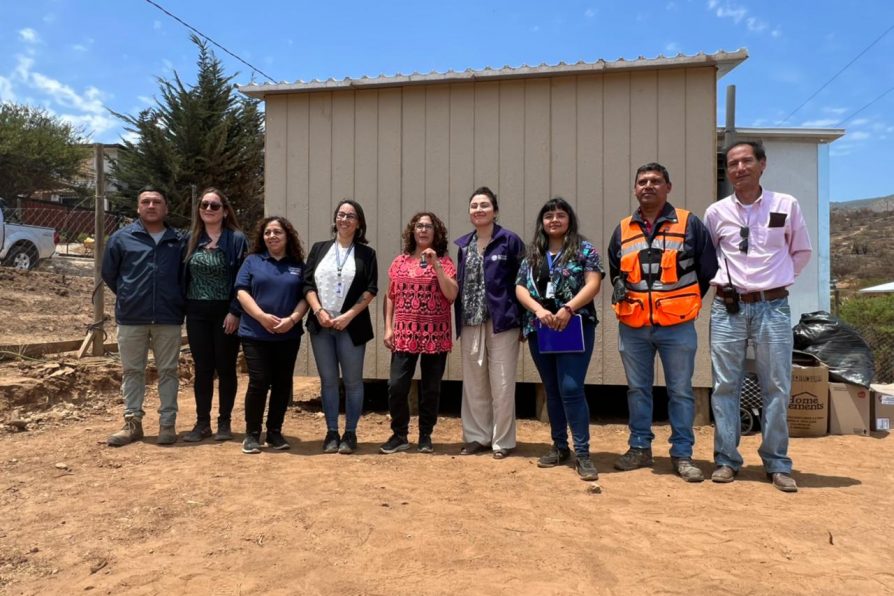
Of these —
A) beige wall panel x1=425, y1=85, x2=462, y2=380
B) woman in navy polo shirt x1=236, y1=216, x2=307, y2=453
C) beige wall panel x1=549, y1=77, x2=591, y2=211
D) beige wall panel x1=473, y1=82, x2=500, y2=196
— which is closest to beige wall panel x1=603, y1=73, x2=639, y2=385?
beige wall panel x1=549, y1=77, x2=591, y2=211

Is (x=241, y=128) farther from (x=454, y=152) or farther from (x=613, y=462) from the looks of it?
(x=613, y=462)

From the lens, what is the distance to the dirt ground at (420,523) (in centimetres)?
222

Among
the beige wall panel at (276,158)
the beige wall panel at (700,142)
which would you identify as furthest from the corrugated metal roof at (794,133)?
the beige wall panel at (276,158)

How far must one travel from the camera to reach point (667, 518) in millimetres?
2801

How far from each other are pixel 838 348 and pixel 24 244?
40.0 ft

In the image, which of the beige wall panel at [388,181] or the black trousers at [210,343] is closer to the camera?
the black trousers at [210,343]

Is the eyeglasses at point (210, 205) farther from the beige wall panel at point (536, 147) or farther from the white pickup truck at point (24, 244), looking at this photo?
the white pickup truck at point (24, 244)

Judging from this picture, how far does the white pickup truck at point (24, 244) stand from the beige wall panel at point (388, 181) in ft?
27.0

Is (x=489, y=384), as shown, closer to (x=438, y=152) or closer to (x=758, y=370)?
(x=758, y=370)

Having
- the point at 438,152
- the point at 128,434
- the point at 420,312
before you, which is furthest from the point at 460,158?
the point at 128,434

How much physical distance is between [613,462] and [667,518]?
1050 millimetres

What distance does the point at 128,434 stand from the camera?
416 centimetres

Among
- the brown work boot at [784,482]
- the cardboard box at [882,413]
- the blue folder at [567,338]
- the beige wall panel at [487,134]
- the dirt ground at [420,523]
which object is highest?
the beige wall panel at [487,134]

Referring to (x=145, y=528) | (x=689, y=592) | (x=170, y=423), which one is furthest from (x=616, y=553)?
(x=170, y=423)
